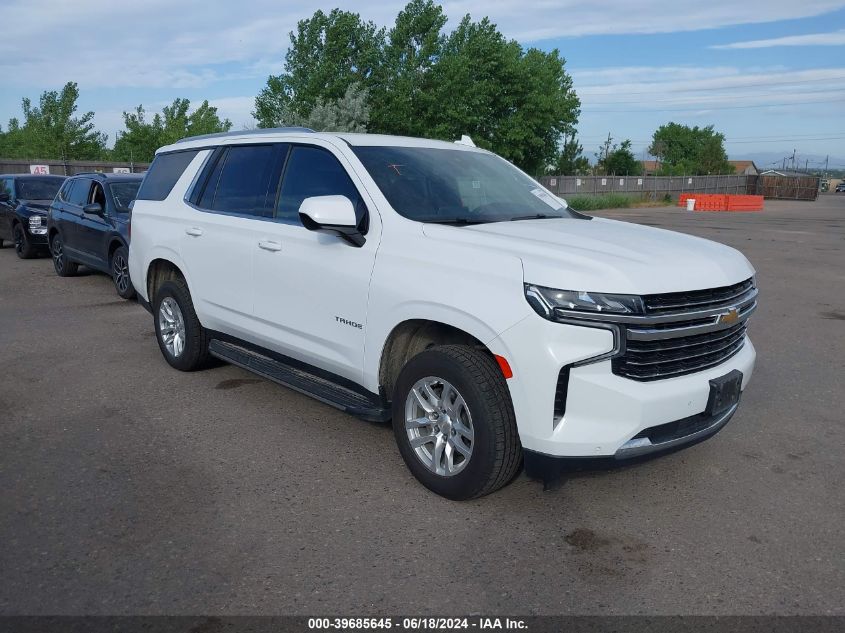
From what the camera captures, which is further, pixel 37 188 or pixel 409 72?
pixel 409 72

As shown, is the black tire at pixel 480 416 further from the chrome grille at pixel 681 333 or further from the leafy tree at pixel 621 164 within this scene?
the leafy tree at pixel 621 164

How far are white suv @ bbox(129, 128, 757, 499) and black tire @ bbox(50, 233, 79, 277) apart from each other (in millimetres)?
7172

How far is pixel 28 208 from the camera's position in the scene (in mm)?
14023

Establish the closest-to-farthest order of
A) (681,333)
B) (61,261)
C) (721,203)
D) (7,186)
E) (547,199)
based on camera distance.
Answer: (681,333), (547,199), (61,261), (7,186), (721,203)

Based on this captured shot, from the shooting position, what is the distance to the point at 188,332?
595cm

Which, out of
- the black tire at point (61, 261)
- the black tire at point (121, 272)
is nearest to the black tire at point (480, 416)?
the black tire at point (121, 272)

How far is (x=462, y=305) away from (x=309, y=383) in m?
1.46

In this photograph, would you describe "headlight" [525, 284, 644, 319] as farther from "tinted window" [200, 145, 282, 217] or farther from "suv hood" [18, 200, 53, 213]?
"suv hood" [18, 200, 53, 213]

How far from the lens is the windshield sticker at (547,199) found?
520 cm

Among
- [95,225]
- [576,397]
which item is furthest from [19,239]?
[576,397]

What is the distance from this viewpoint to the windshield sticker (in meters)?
5.20

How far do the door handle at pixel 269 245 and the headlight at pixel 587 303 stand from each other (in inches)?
80.1

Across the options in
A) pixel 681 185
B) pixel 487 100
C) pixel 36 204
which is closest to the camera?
pixel 36 204

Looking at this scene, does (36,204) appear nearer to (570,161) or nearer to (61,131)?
(61,131)
